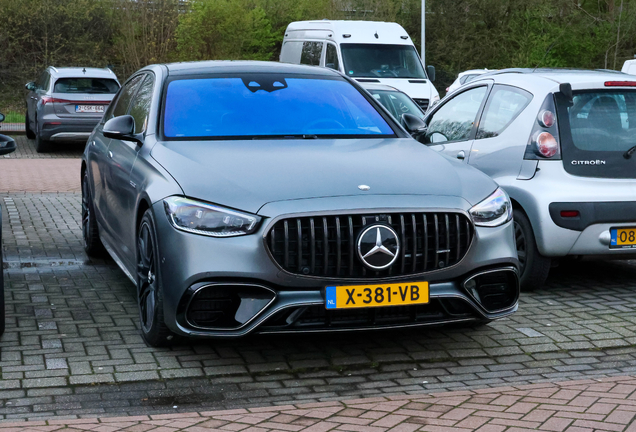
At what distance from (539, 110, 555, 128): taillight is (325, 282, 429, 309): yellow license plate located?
91.4 inches

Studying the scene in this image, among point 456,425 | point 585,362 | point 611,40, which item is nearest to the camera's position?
point 456,425

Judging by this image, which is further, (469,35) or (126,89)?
(469,35)

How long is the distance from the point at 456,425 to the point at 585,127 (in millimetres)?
3226

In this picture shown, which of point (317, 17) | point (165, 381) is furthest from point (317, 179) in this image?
point (317, 17)

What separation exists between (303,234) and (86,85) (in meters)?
15.0

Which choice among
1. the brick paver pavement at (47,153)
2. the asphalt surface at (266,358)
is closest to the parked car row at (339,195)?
the asphalt surface at (266,358)

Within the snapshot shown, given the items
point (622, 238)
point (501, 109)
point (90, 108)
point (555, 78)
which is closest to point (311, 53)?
point (90, 108)

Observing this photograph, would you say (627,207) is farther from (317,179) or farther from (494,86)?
(317,179)

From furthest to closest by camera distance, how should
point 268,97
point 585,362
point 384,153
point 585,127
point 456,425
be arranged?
point 585,127
point 268,97
point 384,153
point 585,362
point 456,425

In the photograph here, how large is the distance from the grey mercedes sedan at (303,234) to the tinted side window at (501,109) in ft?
4.64

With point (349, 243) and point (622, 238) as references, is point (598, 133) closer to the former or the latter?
point (622, 238)

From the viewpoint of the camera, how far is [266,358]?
5.10m

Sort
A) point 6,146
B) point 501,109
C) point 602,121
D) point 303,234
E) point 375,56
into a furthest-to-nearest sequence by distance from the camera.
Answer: point 375,56
point 501,109
point 602,121
point 6,146
point 303,234

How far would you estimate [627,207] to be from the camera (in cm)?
638
